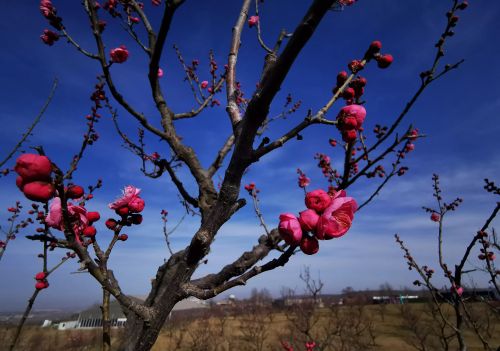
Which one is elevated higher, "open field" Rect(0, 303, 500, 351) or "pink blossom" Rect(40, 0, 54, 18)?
"pink blossom" Rect(40, 0, 54, 18)

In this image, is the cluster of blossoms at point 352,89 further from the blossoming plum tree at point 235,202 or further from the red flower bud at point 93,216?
the red flower bud at point 93,216

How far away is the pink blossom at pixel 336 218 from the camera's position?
106 cm

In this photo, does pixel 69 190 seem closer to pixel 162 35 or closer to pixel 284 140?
pixel 284 140

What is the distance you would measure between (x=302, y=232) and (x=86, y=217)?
90 centimetres

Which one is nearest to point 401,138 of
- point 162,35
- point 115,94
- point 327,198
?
point 327,198

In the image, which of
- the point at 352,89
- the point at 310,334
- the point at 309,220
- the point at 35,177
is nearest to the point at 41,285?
the point at 35,177

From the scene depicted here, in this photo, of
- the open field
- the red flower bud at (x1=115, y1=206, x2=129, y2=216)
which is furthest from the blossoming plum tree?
the open field

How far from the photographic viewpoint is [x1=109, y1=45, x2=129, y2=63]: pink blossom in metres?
2.89

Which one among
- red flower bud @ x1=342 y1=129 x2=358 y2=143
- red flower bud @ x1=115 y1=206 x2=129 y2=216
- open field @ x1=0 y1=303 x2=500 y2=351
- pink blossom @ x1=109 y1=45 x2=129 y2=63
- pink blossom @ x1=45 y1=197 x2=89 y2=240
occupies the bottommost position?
open field @ x1=0 y1=303 x2=500 y2=351

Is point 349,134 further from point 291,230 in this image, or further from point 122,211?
point 122,211

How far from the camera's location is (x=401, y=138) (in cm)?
159

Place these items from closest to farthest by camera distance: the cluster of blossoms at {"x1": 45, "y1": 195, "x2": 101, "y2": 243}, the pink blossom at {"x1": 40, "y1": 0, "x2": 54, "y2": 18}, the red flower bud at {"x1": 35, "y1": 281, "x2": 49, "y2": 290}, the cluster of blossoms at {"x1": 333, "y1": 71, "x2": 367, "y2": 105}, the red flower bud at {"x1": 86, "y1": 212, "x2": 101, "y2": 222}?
the cluster of blossoms at {"x1": 45, "y1": 195, "x2": 101, "y2": 243} → the red flower bud at {"x1": 86, "y1": 212, "x2": 101, "y2": 222} → the cluster of blossoms at {"x1": 333, "y1": 71, "x2": 367, "y2": 105} → the red flower bud at {"x1": 35, "y1": 281, "x2": 49, "y2": 290} → the pink blossom at {"x1": 40, "y1": 0, "x2": 54, "y2": 18}

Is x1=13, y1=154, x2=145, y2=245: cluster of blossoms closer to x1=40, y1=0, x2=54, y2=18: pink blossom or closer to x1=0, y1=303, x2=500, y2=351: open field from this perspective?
x1=40, y1=0, x2=54, y2=18: pink blossom

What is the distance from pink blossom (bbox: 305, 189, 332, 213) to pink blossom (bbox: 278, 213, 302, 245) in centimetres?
9
